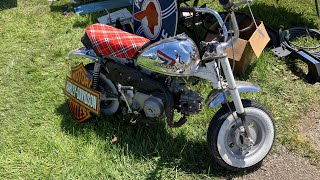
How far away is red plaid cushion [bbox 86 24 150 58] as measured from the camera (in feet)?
9.82

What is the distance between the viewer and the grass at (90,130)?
318cm

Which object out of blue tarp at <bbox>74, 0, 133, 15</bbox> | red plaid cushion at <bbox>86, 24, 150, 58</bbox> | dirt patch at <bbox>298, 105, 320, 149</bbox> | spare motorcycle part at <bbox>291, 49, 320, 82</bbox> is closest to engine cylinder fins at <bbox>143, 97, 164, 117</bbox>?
red plaid cushion at <bbox>86, 24, 150, 58</bbox>

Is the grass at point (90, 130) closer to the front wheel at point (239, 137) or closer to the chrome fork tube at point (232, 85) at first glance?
the front wheel at point (239, 137)

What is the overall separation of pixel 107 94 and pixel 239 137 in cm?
128

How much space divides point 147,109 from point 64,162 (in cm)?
88

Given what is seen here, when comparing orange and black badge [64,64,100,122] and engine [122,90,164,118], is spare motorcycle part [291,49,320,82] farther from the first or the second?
orange and black badge [64,64,100,122]

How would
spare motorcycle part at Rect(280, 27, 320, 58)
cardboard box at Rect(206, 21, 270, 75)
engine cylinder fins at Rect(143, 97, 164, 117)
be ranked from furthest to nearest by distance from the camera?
1. spare motorcycle part at Rect(280, 27, 320, 58)
2. cardboard box at Rect(206, 21, 270, 75)
3. engine cylinder fins at Rect(143, 97, 164, 117)

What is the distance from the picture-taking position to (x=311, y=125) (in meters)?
3.78

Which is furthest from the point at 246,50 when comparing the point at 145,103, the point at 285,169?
the point at 145,103

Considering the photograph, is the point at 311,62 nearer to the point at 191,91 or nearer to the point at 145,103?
the point at 191,91

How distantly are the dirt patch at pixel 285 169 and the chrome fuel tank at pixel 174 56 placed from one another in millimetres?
1074

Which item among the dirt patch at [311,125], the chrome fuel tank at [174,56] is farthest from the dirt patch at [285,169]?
the chrome fuel tank at [174,56]

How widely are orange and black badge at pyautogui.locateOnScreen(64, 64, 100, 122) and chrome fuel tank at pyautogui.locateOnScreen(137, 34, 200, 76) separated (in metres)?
0.73

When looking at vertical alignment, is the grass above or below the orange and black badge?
below
